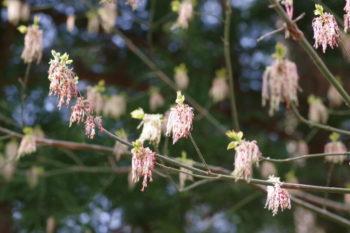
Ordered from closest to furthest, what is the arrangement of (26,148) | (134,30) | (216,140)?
(26,148) < (216,140) < (134,30)

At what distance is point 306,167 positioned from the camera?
5461 millimetres

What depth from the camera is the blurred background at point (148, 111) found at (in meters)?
4.98

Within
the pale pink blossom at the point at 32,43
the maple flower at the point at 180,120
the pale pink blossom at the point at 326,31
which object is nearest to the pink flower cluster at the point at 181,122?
the maple flower at the point at 180,120

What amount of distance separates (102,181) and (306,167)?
6.89 ft

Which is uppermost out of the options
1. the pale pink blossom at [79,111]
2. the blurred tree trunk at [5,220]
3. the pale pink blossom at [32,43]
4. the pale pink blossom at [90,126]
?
the pale pink blossom at [32,43]

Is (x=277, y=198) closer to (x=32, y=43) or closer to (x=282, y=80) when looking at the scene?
(x=282, y=80)

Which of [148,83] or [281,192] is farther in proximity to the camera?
[148,83]

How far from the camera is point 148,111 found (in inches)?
194

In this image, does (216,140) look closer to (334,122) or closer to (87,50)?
(334,122)

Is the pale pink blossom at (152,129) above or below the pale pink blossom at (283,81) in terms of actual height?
below

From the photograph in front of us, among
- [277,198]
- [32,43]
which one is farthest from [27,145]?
[277,198]

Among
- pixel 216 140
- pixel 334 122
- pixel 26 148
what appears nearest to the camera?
pixel 26 148

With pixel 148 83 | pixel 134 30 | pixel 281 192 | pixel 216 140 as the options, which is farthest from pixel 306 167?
pixel 281 192

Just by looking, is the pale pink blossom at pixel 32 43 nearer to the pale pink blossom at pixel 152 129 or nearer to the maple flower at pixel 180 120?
the pale pink blossom at pixel 152 129
